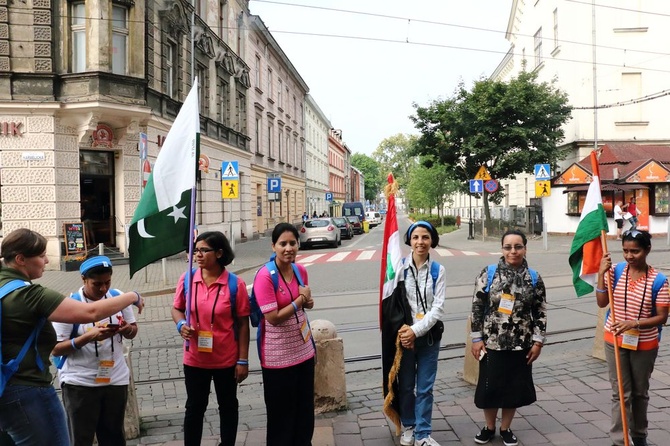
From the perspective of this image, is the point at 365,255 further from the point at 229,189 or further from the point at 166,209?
the point at 166,209

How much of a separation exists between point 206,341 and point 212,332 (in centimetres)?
7

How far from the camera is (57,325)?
3.30 metres

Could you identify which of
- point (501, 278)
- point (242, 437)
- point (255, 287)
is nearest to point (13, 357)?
point (255, 287)

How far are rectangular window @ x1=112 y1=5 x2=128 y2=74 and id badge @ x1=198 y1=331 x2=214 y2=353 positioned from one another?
49.7ft

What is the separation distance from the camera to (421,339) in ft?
13.1

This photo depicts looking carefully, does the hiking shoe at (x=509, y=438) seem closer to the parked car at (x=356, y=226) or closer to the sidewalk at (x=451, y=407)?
the sidewalk at (x=451, y=407)

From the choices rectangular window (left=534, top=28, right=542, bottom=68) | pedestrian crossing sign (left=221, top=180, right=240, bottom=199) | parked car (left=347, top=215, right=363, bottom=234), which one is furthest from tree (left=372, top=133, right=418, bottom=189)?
pedestrian crossing sign (left=221, top=180, right=240, bottom=199)

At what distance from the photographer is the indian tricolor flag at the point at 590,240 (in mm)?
4027

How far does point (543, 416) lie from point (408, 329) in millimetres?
1633

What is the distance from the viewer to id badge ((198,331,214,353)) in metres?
3.58

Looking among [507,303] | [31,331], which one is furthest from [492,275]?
[31,331]

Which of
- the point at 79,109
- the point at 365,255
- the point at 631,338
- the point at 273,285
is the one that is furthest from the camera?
the point at 365,255

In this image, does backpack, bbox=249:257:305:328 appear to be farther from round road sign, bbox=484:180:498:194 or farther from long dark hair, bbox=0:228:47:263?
round road sign, bbox=484:180:498:194

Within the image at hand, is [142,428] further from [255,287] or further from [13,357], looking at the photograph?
[13,357]
